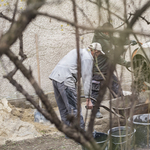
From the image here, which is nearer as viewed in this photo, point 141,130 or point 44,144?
point 141,130

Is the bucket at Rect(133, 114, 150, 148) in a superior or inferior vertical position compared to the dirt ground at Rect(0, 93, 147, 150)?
superior

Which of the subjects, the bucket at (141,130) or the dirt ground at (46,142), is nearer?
the bucket at (141,130)

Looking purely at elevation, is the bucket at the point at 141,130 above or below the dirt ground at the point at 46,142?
above

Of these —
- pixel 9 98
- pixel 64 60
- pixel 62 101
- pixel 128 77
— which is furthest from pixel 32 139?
pixel 128 77

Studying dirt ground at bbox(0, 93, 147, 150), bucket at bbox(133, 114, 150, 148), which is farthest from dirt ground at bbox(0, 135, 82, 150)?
bucket at bbox(133, 114, 150, 148)

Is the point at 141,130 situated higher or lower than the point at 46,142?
higher

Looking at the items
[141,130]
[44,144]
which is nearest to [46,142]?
[44,144]

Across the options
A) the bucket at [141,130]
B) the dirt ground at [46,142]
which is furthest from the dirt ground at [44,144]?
the bucket at [141,130]

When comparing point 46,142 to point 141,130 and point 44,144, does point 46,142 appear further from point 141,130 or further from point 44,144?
point 141,130

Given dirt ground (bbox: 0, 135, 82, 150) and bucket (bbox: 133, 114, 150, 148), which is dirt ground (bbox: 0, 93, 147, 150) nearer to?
dirt ground (bbox: 0, 135, 82, 150)

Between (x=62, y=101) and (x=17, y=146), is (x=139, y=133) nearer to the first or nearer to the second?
(x=62, y=101)

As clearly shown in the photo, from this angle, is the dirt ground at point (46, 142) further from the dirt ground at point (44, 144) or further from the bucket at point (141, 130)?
the bucket at point (141, 130)

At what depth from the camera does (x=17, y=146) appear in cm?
368

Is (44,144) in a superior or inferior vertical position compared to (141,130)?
inferior
